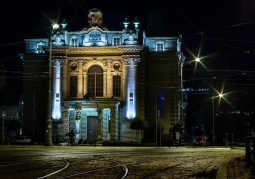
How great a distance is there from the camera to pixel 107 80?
62.3 m

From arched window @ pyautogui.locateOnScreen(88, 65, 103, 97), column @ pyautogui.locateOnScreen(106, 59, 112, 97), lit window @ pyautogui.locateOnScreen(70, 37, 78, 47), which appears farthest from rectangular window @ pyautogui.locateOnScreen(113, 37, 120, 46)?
lit window @ pyautogui.locateOnScreen(70, 37, 78, 47)

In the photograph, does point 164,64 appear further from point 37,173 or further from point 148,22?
point 37,173

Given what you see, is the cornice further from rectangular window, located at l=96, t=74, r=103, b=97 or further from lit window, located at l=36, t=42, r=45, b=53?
rectangular window, located at l=96, t=74, r=103, b=97

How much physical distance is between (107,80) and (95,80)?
5.06ft

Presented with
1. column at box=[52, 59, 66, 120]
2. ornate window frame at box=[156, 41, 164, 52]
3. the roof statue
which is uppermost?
the roof statue

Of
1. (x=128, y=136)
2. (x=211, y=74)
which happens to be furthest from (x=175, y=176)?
(x=211, y=74)

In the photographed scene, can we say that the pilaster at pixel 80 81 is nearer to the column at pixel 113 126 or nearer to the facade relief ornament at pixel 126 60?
the column at pixel 113 126

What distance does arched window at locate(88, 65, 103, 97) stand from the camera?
6259 centimetres

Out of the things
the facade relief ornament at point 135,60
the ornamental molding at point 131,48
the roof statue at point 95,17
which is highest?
the roof statue at point 95,17

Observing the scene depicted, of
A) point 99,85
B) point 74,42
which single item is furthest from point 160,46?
point 74,42

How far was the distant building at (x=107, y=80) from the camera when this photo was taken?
201 feet

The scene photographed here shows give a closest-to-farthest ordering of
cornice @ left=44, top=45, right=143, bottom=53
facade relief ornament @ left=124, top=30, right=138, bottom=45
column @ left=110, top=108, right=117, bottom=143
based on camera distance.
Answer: column @ left=110, top=108, right=117, bottom=143 < cornice @ left=44, top=45, right=143, bottom=53 < facade relief ornament @ left=124, top=30, right=138, bottom=45

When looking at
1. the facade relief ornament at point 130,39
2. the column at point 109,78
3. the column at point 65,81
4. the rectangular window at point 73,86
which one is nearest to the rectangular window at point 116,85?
the column at point 109,78

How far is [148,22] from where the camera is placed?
222ft
